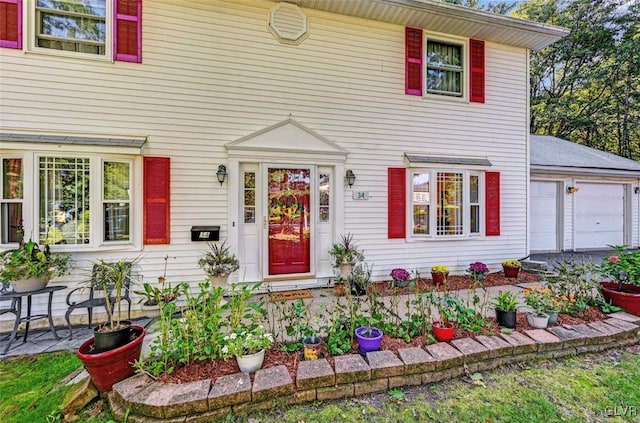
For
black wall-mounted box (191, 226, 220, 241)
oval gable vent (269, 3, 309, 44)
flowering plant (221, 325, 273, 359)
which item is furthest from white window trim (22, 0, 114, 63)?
flowering plant (221, 325, 273, 359)

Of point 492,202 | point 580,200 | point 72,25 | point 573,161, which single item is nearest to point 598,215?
point 580,200

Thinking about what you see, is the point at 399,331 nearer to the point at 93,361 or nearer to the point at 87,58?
the point at 93,361

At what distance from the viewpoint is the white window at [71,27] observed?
4.18 metres

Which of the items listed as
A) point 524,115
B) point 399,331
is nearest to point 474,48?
point 524,115

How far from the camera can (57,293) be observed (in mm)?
4152

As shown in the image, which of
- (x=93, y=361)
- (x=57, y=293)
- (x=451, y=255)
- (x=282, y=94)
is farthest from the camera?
(x=451, y=255)

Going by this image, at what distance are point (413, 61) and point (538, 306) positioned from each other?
4858mm

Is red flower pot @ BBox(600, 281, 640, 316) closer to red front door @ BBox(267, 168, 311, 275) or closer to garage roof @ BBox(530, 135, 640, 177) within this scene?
red front door @ BBox(267, 168, 311, 275)

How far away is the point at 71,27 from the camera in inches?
170

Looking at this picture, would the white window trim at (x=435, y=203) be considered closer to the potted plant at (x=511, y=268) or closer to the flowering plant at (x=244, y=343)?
the potted plant at (x=511, y=268)

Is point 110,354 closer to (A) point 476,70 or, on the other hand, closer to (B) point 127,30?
(B) point 127,30

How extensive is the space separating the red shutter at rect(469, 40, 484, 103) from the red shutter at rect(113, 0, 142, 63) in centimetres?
627

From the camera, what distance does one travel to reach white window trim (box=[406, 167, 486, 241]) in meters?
5.87

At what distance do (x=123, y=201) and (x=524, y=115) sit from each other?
8290mm
